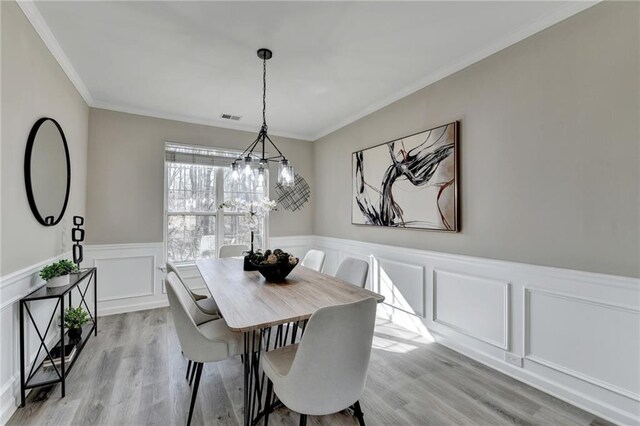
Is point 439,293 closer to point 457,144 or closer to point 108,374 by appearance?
point 457,144

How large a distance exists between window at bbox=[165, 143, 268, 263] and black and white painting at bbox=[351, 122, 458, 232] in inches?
72.0

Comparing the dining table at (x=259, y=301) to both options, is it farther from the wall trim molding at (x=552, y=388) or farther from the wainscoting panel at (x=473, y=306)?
the wall trim molding at (x=552, y=388)

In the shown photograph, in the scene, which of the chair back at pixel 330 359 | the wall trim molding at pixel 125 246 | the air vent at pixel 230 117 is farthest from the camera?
the air vent at pixel 230 117

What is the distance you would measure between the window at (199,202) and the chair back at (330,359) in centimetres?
306

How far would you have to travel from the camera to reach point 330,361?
49.9 inches

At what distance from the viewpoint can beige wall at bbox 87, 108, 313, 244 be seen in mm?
3635

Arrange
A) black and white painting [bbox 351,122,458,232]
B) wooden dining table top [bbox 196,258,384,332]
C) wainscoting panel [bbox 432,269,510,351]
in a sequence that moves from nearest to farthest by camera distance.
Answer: wooden dining table top [bbox 196,258,384,332], wainscoting panel [bbox 432,269,510,351], black and white painting [bbox 351,122,458,232]

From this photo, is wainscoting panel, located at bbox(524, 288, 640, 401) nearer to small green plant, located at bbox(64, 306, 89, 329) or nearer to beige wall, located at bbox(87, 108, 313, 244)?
small green plant, located at bbox(64, 306, 89, 329)

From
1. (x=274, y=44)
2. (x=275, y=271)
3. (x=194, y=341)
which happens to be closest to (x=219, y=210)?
(x=275, y=271)

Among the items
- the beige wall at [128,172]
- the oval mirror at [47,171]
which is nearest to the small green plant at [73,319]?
the oval mirror at [47,171]

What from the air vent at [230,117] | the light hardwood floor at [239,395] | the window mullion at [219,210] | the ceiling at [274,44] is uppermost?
the ceiling at [274,44]

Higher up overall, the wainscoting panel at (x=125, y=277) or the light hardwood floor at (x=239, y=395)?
the wainscoting panel at (x=125, y=277)

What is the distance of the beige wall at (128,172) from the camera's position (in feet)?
11.9

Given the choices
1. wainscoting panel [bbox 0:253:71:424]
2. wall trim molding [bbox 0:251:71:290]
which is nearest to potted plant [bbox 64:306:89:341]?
wainscoting panel [bbox 0:253:71:424]
